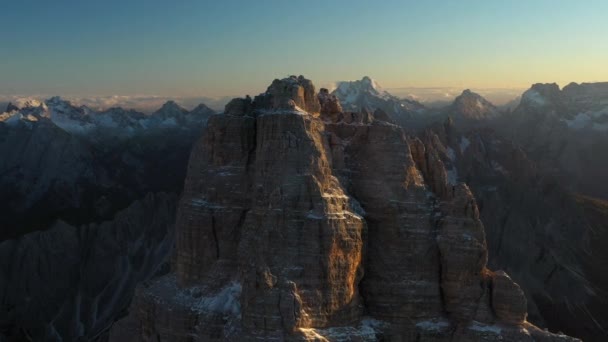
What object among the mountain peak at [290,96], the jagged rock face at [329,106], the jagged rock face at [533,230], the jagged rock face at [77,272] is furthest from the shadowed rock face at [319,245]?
the jagged rock face at [77,272]

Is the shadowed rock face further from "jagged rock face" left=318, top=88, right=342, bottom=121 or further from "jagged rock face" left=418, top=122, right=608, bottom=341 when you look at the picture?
"jagged rock face" left=418, top=122, right=608, bottom=341

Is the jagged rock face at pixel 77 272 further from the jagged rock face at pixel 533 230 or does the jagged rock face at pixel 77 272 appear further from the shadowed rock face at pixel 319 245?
the shadowed rock face at pixel 319 245

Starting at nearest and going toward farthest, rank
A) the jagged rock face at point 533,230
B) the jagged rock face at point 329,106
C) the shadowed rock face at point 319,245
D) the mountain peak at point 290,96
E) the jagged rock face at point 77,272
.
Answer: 1. the shadowed rock face at point 319,245
2. the mountain peak at point 290,96
3. the jagged rock face at point 329,106
4. the jagged rock face at point 533,230
5. the jagged rock face at point 77,272

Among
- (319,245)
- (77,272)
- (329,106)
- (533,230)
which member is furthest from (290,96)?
(77,272)

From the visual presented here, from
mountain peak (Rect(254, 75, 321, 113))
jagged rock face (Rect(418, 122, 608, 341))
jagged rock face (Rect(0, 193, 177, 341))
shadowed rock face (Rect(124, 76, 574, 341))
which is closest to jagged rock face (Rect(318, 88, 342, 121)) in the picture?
mountain peak (Rect(254, 75, 321, 113))

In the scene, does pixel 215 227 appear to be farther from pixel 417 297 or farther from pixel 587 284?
pixel 587 284

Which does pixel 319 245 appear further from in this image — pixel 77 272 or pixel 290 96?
pixel 77 272
